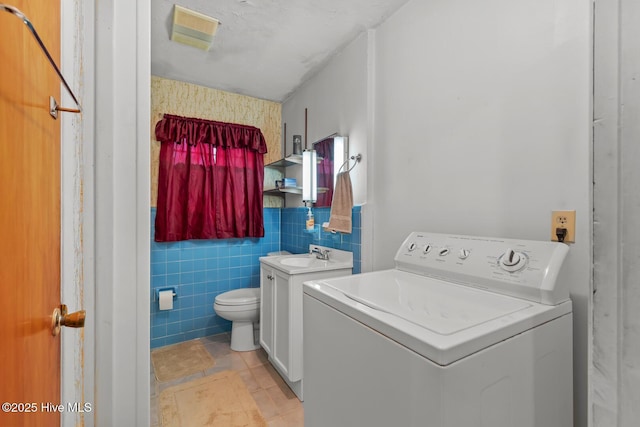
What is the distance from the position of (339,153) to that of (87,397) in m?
A: 1.89

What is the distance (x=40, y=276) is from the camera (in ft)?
1.69

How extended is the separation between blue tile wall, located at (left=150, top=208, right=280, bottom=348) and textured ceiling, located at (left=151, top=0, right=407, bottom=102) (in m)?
1.33

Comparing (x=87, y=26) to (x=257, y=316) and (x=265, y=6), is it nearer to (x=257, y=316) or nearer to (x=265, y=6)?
(x=265, y=6)

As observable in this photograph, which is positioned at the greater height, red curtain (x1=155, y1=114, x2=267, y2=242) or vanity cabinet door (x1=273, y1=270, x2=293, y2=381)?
red curtain (x1=155, y1=114, x2=267, y2=242)

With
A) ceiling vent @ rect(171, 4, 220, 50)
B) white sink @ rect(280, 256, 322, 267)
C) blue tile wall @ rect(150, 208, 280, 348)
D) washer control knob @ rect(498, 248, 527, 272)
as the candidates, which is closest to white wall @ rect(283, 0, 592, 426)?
washer control knob @ rect(498, 248, 527, 272)

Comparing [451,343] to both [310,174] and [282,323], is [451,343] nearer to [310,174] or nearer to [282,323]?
[282,323]

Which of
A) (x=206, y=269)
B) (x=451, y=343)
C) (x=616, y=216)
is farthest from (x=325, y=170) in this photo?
(x=616, y=216)

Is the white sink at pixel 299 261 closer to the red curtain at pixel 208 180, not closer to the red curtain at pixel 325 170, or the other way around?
the red curtain at pixel 325 170

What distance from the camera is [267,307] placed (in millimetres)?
2148

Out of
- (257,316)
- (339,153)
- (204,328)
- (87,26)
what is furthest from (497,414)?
(204,328)

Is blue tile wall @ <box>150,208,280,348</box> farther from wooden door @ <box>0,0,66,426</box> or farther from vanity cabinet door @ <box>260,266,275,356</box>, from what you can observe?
wooden door @ <box>0,0,66,426</box>

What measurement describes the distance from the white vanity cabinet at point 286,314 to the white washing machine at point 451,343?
0.63m

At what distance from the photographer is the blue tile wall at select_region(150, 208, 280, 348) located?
255cm

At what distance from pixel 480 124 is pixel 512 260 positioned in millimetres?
650
